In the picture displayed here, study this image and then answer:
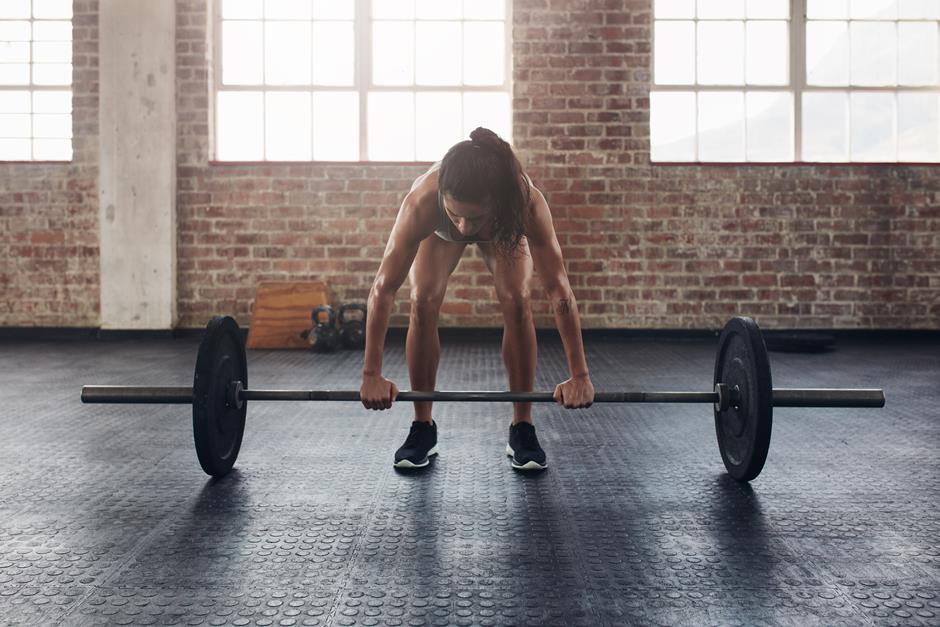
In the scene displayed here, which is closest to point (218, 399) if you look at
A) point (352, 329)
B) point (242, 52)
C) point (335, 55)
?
point (352, 329)

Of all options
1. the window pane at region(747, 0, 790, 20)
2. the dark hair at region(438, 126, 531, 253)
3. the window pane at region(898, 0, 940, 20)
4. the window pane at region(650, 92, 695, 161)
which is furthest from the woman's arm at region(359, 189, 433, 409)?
the window pane at region(898, 0, 940, 20)

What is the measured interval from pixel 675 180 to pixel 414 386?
381 centimetres

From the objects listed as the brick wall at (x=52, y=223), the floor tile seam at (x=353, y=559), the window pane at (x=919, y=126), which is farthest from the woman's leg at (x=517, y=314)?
the window pane at (x=919, y=126)

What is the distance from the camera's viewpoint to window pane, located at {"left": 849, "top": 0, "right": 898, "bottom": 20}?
5512 millimetres

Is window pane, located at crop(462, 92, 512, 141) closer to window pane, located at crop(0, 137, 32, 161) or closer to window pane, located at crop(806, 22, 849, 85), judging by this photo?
window pane, located at crop(806, 22, 849, 85)

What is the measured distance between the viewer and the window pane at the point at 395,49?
555 centimetres

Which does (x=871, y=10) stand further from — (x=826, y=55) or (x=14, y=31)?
(x=14, y=31)

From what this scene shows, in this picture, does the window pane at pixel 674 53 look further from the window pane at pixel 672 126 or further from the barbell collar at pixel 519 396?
the barbell collar at pixel 519 396

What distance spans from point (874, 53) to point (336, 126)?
12.6 ft

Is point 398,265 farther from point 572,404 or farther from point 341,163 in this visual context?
point 341,163

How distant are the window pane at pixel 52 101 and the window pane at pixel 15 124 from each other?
0.10 m

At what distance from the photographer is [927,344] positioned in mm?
5328

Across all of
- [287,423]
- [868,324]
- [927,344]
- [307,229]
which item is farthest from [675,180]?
[287,423]

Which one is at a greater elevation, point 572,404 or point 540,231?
point 540,231
